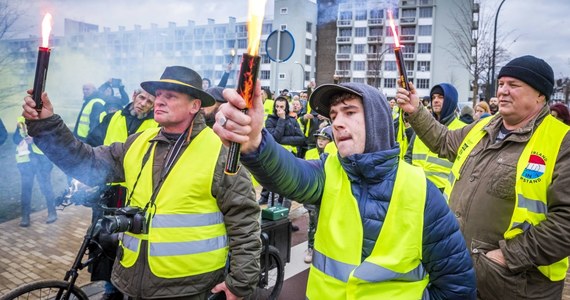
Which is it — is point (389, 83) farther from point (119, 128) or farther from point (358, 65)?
point (119, 128)

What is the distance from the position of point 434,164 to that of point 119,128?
3.72 meters

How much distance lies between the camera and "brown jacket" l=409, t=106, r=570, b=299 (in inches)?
99.0

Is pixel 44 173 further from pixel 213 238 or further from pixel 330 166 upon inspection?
pixel 330 166

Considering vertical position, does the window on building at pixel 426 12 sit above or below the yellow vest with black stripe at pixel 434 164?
above

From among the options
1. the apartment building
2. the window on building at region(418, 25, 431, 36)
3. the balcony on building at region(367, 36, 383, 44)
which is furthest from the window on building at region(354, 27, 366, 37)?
the window on building at region(418, 25, 431, 36)

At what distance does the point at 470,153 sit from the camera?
10.0 feet

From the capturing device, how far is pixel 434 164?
5133 mm

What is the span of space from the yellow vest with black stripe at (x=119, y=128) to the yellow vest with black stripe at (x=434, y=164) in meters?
3.22

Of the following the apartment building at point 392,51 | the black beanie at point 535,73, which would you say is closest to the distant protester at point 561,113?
the black beanie at point 535,73

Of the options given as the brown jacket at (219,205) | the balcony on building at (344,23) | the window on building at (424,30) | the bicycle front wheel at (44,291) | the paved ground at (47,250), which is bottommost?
the paved ground at (47,250)

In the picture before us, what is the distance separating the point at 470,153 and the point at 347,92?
1517 mm

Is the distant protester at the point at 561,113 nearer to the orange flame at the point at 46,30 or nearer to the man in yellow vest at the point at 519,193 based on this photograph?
the man in yellow vest at the point at 519,193

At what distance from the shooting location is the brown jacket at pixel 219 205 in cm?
264

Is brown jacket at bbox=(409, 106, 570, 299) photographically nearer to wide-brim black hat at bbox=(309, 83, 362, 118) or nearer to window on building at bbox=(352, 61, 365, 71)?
wide-brim black hat at bbox=(309, 83, 362, 118)
